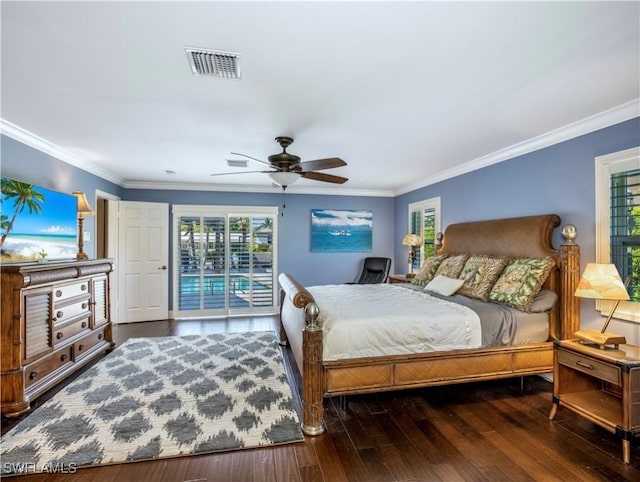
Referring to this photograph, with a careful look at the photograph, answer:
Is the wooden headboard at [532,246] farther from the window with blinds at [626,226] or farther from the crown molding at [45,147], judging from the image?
the crown molding at [45,147]

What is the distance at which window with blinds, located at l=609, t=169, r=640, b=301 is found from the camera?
2.45 meters

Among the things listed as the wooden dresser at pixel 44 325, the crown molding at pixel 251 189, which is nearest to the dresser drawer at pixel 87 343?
the wooden dresser at pixel 44 325

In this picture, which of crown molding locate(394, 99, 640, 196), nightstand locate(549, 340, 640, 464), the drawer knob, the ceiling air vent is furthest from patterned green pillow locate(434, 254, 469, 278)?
the ceiling air vent

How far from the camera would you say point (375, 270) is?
595 cm

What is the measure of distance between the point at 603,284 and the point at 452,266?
164 centimetres

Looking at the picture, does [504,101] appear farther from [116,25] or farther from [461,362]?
[116,25]

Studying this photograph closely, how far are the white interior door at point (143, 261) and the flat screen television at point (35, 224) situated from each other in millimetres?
1686

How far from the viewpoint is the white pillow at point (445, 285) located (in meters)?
3.38

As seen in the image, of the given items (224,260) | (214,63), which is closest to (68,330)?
(224,260)

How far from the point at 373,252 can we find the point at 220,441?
4906 millimetres

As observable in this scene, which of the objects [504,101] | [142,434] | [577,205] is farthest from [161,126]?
[577,205]

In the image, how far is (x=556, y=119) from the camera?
2.72 meters

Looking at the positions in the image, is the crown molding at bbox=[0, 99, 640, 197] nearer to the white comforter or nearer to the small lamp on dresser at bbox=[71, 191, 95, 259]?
→ the small lamp on dresser at bbox=[71, 191, 95, 259]

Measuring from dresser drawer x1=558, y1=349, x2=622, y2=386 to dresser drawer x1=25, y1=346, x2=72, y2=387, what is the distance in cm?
428
